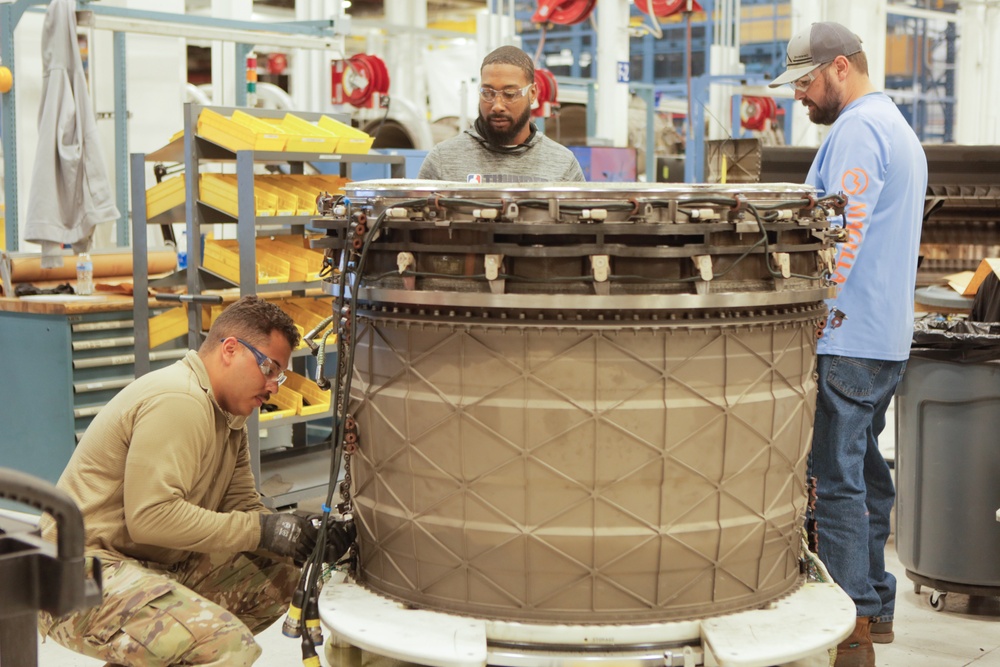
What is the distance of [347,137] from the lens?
504 cm

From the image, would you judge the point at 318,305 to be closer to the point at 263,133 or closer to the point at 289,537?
the point at 263,133

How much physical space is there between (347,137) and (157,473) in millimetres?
2784

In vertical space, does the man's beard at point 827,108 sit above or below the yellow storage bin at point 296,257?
above

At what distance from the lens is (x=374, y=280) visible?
2289mm

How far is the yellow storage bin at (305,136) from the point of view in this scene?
4785mm

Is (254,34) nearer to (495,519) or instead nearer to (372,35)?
(495,519)

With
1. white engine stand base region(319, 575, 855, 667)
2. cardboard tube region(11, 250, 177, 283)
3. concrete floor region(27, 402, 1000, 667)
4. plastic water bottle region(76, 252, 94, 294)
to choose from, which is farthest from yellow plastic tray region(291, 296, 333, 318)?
white engine stand base region(319, 575, 855, 667)

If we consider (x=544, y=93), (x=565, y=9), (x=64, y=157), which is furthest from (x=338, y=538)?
(x=565, y=9)

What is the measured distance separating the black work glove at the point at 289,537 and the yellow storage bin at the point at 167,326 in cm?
249

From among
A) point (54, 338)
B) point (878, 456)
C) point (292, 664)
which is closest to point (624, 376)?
point (878, 456)

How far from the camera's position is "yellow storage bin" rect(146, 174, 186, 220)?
482 centimetres

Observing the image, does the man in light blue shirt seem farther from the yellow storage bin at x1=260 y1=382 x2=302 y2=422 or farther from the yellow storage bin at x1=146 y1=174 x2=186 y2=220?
the yellow storage bin at x1=146 y1=174 x2=186 y2=220

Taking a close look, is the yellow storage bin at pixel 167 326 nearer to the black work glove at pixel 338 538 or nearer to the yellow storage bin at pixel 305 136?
the yellow storage bin at pixel 305 136

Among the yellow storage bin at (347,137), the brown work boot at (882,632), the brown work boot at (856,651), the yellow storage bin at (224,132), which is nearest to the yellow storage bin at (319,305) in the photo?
the yellow storage bin at (347,137)
